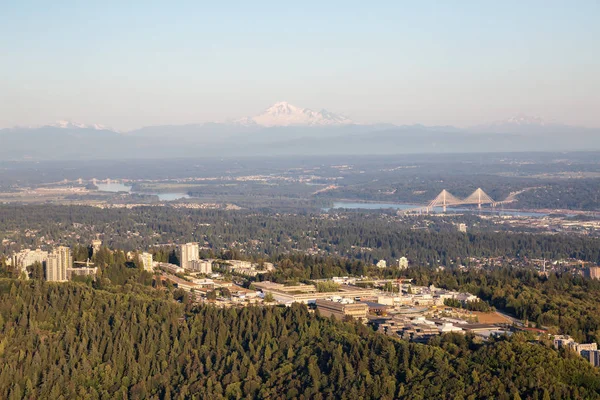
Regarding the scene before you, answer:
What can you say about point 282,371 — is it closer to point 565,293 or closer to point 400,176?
point 565,293

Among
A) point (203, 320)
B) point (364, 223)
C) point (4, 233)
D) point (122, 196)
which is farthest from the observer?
point (122, 196)

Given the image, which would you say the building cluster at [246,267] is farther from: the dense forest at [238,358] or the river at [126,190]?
the river at [126,190]

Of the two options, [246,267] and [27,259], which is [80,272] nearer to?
[27,259]

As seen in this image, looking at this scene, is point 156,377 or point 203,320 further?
point 203,320

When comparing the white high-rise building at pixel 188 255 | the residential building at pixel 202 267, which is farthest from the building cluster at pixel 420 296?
the white high-rise building at pixel 188 255

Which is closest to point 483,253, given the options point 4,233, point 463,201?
point 4,233
